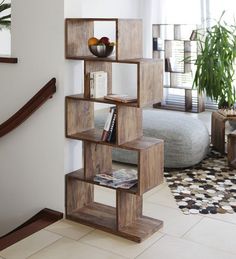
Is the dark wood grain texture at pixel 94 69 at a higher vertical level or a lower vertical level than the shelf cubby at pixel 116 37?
lower

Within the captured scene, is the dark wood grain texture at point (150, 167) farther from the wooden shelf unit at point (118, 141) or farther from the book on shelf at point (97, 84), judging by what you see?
the book on shelf at point (97, 84)

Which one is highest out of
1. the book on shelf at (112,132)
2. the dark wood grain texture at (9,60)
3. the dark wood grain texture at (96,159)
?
the dark wood grain texture at (9,60)

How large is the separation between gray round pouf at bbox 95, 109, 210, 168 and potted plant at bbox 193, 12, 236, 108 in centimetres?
84

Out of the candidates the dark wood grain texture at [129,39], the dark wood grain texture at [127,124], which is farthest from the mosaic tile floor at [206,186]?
the dark wood grain texture at [129,39]

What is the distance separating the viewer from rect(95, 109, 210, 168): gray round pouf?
4.32 m

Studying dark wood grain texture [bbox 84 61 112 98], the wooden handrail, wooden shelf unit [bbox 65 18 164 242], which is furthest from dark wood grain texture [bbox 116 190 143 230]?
the wooden handrail

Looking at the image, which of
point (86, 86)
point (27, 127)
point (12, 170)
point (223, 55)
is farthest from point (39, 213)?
point (223, 55)

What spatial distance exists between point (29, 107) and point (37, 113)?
79mm

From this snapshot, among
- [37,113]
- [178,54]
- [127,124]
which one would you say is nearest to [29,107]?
[37,113]

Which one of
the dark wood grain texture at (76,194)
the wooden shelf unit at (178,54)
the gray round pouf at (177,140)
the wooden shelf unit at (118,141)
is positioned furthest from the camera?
the wooden shelf unit at (178,54)

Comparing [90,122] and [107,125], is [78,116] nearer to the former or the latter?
[90,122]

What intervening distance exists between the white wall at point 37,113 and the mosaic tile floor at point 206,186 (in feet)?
3.06

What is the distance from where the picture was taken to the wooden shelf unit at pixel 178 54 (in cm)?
674

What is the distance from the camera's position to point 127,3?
22.5 feet
